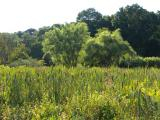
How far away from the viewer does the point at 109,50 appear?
5228cm

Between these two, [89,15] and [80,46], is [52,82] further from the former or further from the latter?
[89,15]

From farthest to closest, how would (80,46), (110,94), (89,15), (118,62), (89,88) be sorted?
(89,15) → (80,46) → (118,62) → (89,88) → (110,94)

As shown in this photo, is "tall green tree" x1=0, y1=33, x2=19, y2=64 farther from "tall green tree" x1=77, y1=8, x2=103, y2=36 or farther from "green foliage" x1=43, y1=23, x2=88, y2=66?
"tall green tree" x1=77, y1=8, x2=103, y2=36

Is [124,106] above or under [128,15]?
under

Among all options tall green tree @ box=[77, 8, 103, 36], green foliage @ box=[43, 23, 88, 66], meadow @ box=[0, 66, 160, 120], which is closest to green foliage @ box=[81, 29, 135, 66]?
green foliage @ box=[43, 23, 88, 66]

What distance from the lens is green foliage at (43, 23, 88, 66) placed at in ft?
211

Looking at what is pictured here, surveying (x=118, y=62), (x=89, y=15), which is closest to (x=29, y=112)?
(x=118, y=62)

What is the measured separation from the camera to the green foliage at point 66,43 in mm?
64250

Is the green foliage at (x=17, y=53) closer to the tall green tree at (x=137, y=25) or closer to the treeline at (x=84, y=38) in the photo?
the treeline at (x=84, y=38)

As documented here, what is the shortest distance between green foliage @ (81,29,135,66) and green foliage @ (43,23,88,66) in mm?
9975

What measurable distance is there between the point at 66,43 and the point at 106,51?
13.9 meters

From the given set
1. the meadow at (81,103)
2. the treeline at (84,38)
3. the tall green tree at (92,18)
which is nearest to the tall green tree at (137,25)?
the treeline at (84,38)

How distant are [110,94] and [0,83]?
10.5 ft

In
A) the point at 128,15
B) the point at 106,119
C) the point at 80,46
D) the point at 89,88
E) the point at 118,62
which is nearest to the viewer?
the point at 106,119
